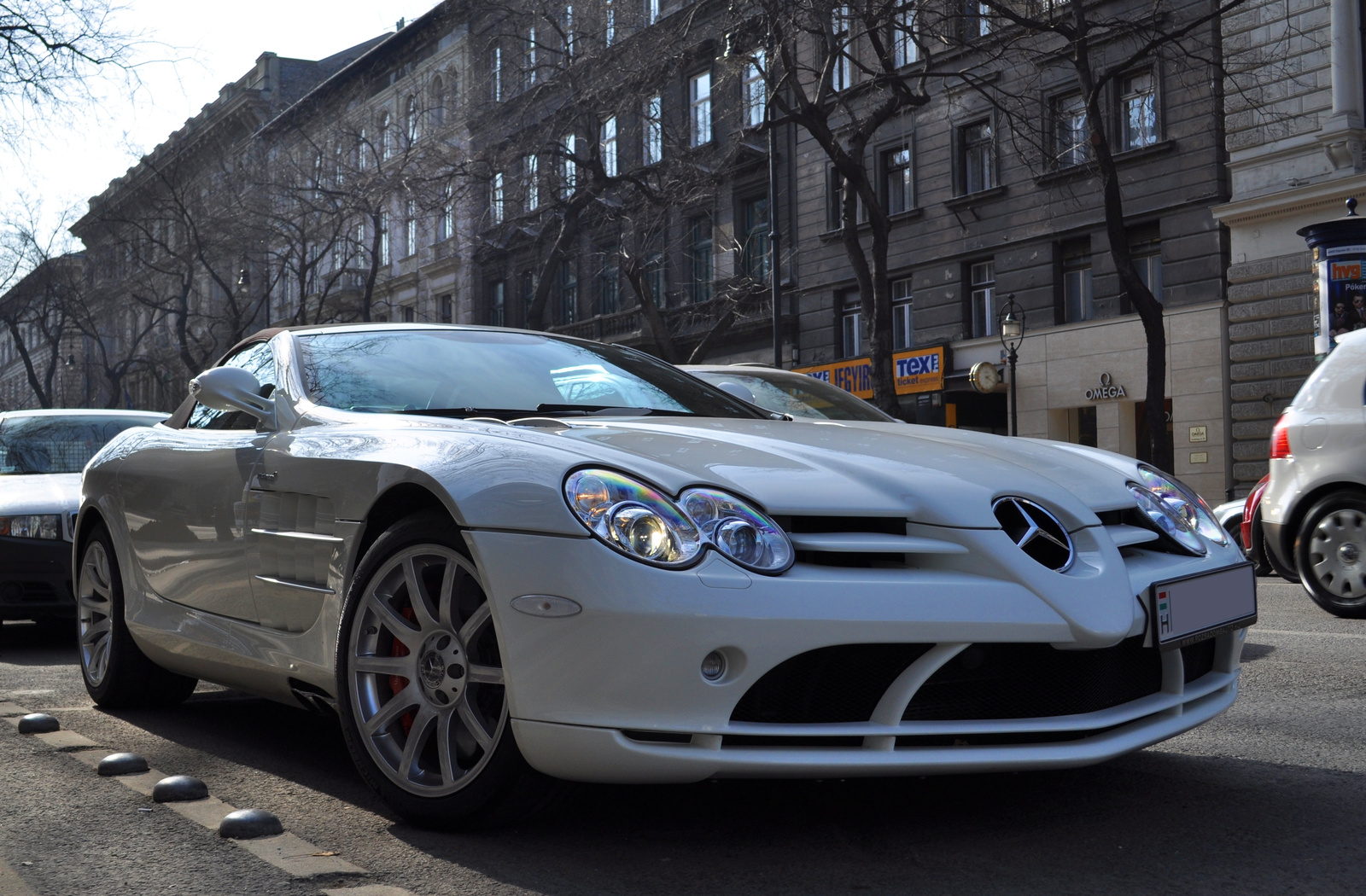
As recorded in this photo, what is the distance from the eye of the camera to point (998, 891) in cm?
273

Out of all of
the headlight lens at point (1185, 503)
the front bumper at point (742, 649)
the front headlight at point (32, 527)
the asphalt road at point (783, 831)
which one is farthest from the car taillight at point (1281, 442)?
the front headlight at point (32, 527)

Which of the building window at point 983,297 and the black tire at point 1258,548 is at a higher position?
the building window at point 983,297

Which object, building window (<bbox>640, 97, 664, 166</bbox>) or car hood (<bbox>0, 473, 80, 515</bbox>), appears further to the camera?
building window (<bbox>640, 97, 664, 166</bbox>)

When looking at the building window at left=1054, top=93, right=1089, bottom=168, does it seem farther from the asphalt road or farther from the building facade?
the asphalt road

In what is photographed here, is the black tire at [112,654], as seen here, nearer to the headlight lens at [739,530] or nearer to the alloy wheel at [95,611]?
the alloy wheel at [95,611]

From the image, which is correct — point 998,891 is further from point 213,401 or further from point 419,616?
point 213,401

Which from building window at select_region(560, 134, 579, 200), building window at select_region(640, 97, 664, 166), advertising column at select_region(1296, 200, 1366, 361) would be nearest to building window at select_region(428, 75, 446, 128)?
building window at select_region(560, 134, 579, 200)

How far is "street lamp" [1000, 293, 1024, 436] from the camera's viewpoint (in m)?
24.0

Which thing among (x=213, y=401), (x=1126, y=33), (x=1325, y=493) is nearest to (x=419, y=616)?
(x=213, y=401)

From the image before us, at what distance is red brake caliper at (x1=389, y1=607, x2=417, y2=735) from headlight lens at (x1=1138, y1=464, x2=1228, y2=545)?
193 cm

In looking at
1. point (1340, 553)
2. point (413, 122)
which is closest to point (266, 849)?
point (1340, 553)

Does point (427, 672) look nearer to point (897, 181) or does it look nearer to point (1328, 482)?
point (1328, 482)

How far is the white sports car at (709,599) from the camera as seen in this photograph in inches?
115

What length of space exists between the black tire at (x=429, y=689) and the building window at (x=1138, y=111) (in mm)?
23203
